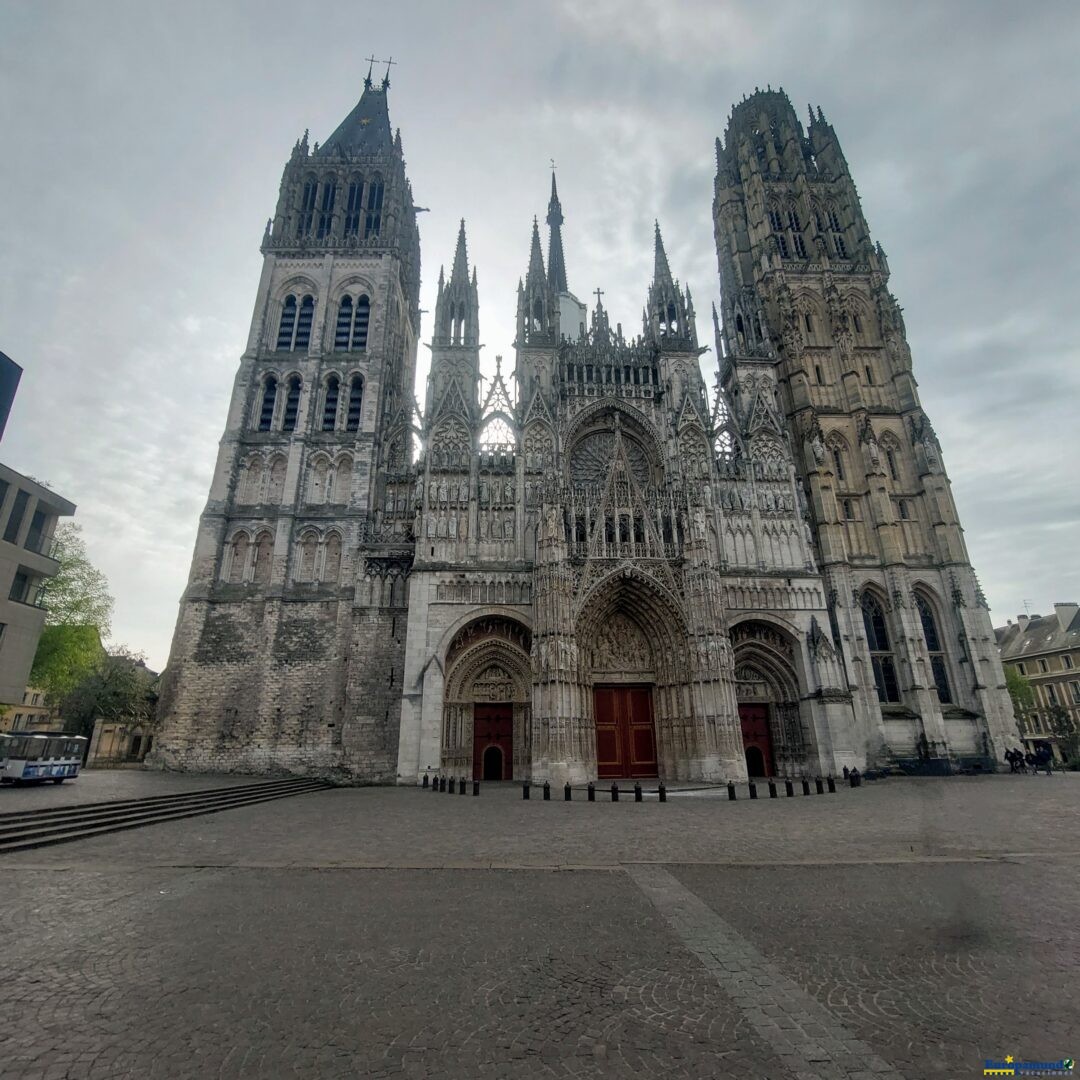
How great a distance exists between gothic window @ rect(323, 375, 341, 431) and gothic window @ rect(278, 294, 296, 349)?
364 centimetres

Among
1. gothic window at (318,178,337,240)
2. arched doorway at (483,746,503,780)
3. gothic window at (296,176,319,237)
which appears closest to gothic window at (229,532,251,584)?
arched doorway at (483,746,503,780)

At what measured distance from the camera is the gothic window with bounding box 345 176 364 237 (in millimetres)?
36219

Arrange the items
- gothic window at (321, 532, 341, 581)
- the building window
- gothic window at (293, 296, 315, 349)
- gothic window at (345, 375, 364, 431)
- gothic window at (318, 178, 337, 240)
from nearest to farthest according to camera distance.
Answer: the building window → gothic window at (321, 532, 341, 581) → gothic window at (345, 375, 364, 431) → gothic window at (293, 296, 315, 349) → gothic window at (318, 178, 337, 240)

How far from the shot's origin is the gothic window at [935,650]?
2707 cm

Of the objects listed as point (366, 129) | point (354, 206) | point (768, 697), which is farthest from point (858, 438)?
point (366, 129)

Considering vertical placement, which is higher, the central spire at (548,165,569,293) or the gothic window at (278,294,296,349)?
the central spire at (548,165,569,293)

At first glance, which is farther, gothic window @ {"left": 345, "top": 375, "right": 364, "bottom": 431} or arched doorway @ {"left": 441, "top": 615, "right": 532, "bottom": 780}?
gothic window @ {"left": 345, "top": 375, "right": 364, "bottom": 431}

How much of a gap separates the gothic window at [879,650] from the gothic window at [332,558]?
26.4 m

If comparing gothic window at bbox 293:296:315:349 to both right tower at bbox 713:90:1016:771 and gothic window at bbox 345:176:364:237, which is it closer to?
gothic window at bbox 345:176:364:237

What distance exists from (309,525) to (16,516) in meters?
10.9

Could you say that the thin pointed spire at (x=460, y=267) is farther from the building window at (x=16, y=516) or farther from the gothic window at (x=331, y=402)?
the building window at (x=16, y=516)

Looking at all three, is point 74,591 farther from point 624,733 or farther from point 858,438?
point 858,438

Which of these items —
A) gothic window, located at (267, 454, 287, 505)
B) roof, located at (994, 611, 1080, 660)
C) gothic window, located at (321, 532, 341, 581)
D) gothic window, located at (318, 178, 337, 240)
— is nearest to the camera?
gothic window, located at (321, 532, 341, 581)

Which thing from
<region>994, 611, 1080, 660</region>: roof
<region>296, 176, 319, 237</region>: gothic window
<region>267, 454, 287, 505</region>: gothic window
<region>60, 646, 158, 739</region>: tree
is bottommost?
<region>60, 646, 158, 739</region>: tree
